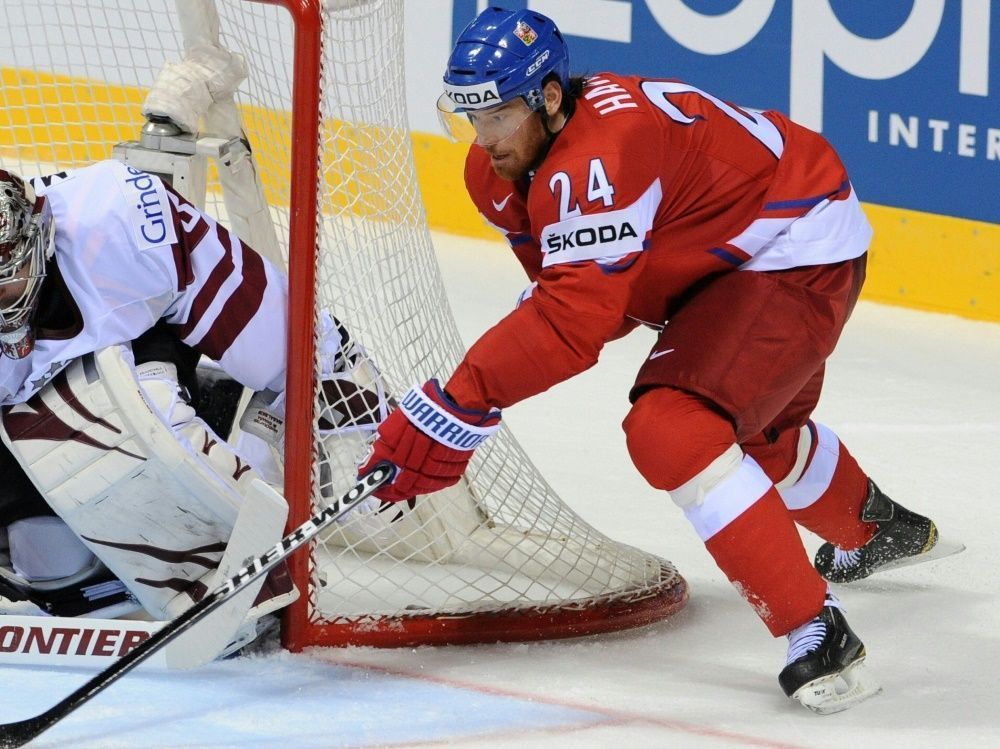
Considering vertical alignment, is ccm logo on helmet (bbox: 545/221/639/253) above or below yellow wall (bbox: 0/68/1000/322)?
above

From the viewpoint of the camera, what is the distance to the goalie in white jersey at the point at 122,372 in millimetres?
2627

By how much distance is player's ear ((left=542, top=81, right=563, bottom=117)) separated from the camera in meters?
2.51

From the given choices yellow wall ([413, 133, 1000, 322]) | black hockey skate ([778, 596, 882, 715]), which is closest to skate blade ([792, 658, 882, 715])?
black hockey skate ([778, 596, 882, 715])

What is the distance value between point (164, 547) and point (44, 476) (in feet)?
0.66

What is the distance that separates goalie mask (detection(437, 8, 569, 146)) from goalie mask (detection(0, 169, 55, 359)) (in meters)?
0.58

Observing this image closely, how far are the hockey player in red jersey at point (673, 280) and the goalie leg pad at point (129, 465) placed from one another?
0.98 ft

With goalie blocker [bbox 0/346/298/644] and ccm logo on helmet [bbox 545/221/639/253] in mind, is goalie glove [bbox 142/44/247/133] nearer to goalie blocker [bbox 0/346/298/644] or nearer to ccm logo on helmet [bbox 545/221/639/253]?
goalie blocker [bbox 0/346/298/644]

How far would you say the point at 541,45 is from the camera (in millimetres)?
2500

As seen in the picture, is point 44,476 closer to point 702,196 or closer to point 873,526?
point 702,196

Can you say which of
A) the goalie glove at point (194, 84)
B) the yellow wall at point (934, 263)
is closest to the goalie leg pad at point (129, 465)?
the goalie glove at point (194, 84)

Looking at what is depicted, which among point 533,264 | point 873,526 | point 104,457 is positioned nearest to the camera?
point 104,457

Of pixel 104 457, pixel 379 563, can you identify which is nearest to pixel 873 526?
pixel 379 563

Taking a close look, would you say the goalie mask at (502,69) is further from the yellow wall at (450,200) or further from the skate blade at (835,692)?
the skate blade at (835,692)

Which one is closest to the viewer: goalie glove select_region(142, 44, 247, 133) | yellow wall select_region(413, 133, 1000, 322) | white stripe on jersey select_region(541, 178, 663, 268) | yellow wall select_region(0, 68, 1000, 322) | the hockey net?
white stripe on jersey select_region(541, 178, 663, 268)
